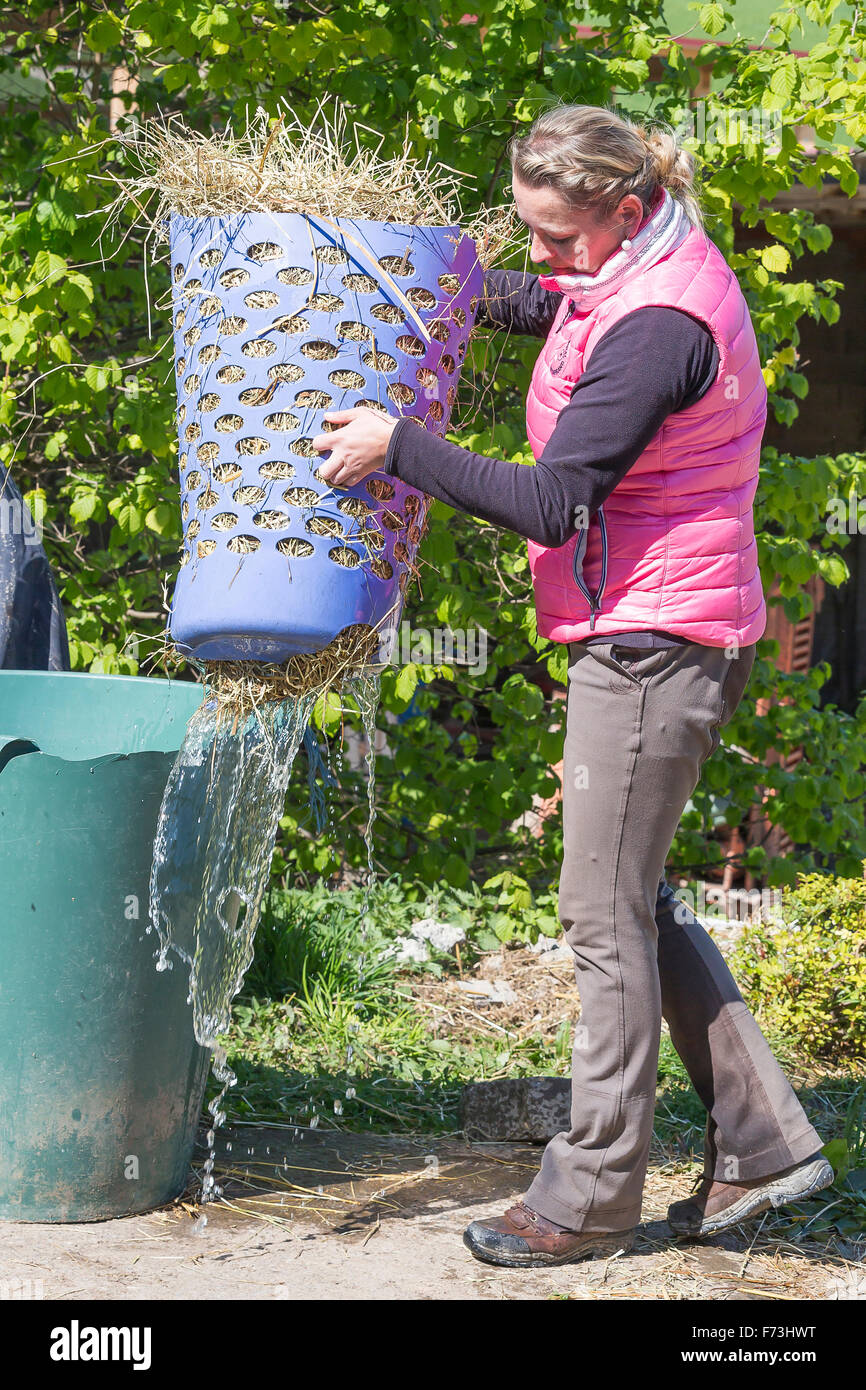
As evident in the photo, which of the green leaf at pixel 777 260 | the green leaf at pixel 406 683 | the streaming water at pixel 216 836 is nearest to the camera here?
the streaming water at pixel 216 836

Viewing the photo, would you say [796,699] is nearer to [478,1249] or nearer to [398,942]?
[398,942]

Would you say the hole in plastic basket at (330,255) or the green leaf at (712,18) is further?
the green leaf at (712,18)

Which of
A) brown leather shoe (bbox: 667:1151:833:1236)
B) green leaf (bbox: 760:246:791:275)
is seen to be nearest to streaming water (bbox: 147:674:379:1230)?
brown leather shoe (bbox: 667:1151:833:1236)

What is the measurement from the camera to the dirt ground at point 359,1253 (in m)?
2.24

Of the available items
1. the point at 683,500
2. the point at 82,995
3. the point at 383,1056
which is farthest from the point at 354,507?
the point at 383,1056

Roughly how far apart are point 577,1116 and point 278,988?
5.33 ft

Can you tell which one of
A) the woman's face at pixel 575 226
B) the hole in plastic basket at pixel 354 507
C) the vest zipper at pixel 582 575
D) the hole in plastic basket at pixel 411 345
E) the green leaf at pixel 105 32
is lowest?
the vest zipper at pixel 582 575

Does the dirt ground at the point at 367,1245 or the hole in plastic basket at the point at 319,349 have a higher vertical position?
the hole in plastic basket at the point at 319,349

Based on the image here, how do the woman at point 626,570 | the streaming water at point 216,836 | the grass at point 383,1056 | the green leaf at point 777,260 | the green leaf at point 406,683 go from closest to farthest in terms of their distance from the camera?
the woman at point 626,570
the streaming water at point 216,836
the grass at point 383,1056
the green leaf at point 777,260
the green leaf at point 406,683

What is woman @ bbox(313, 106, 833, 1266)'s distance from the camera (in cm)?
204

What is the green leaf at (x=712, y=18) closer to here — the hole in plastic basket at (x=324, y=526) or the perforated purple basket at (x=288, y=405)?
the perforated purple basket at (x=288, y=405)

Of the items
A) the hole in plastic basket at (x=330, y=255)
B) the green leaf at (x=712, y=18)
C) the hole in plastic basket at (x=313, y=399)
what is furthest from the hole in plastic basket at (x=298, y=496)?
the green leaf at (x=712, y=18)

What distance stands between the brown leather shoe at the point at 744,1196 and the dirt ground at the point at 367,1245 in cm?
5

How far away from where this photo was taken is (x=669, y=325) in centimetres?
202
